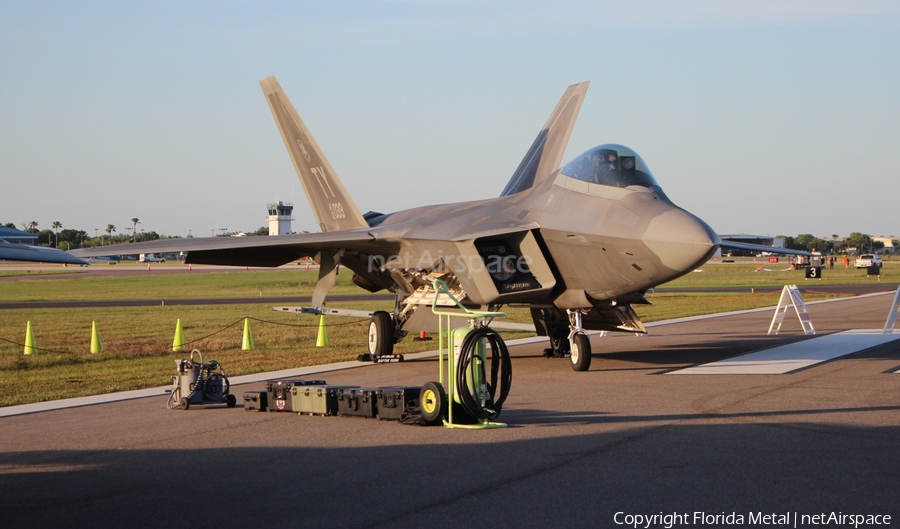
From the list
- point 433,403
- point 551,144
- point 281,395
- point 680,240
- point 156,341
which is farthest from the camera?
point 156,341

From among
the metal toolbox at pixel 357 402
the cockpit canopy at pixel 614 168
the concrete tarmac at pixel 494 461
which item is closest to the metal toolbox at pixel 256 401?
the concrete tarmac at pixel 494 461

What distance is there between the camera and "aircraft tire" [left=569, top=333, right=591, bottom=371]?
1430 centimetres

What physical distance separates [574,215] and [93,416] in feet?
25.1

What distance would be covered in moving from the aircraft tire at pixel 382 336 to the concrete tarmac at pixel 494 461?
18.8 ft

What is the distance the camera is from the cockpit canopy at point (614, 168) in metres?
13.9

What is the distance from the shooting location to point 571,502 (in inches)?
238

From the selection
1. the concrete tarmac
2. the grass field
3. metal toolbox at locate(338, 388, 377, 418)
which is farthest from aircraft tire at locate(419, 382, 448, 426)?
the grass field

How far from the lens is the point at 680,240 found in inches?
494

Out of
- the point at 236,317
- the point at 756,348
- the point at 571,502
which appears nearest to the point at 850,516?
the point at 571,502

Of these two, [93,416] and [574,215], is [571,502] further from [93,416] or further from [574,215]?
[574,215]

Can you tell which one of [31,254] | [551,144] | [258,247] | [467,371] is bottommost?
[467,371]

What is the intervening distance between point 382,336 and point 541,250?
14.9 feet

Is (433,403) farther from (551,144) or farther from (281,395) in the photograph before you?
(551,144)

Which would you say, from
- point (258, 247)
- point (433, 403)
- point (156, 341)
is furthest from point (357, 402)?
point (156, 341)
